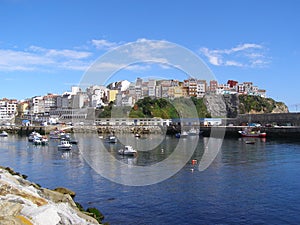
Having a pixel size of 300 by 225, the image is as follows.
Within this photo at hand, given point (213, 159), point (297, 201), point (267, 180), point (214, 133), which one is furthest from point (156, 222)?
point (214, 133)

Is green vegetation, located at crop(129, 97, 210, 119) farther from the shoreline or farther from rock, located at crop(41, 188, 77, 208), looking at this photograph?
rock, located at crop(41, 188, 77, 208)

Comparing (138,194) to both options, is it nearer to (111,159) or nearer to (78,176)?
(78,176)

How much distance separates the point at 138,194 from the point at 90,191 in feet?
9.32

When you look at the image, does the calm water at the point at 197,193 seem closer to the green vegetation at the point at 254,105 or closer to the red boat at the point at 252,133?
the red boat at the point at 252,133

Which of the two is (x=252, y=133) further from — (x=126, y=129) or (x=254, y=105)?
(x=254, y=105)

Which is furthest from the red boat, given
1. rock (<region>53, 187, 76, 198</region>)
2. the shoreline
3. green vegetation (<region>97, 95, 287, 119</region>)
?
rock (<region>53, 187, 76, 198</region>)

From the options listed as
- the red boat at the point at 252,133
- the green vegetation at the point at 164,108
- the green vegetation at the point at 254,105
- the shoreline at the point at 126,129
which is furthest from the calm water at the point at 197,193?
the green vegetation at the point at 254,105

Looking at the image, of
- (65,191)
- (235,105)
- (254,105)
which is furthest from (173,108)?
(65,191)

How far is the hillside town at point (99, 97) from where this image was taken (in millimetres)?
119250

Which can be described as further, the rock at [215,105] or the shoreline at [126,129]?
the rock at [215,105]

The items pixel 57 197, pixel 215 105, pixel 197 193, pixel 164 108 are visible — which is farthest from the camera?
pixel 215 105

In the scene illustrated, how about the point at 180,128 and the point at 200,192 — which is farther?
the point at 180,128

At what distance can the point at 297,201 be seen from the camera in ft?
53.8

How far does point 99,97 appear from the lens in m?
130
